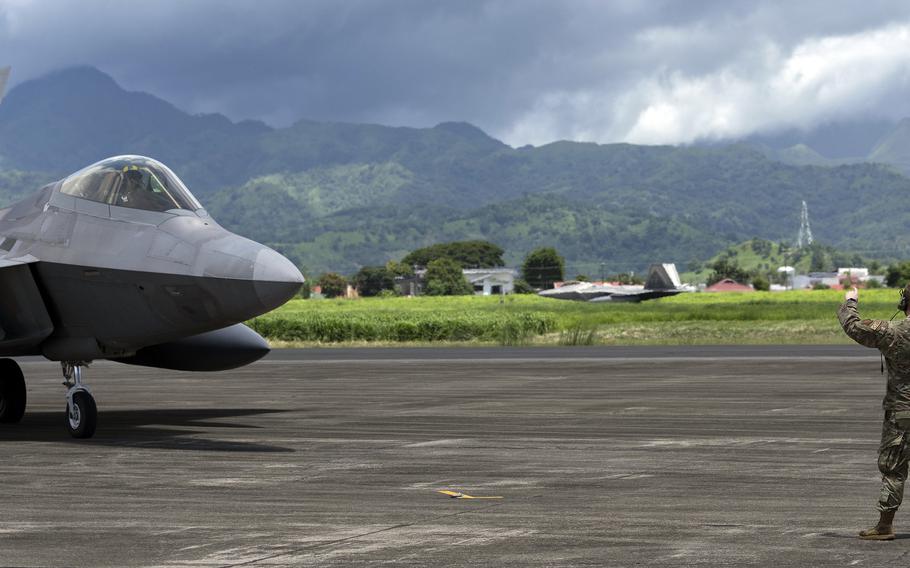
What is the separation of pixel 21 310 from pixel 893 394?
13552 millimetres

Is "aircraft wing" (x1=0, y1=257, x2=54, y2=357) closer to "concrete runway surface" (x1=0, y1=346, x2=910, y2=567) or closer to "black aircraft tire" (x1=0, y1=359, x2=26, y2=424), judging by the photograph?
"concrete runway surface" (x1=0, y1=346, x2=910, y2=567)

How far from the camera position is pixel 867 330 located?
424 inches

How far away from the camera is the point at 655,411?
24.1 metres

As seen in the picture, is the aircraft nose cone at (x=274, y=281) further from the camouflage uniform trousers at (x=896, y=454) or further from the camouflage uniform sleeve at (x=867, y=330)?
the camouflage uniform trousers at (x=896, y=454)

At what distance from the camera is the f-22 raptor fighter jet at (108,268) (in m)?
17.7

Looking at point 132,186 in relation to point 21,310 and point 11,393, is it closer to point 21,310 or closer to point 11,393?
point 21,310

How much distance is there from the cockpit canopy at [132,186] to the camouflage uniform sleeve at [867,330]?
11.0 m

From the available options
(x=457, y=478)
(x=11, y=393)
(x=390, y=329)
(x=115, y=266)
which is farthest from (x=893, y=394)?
(x=390, y=329)

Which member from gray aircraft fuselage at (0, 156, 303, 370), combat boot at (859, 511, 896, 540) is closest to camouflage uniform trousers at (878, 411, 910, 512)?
combat boot at (859, 511, 896, 540)

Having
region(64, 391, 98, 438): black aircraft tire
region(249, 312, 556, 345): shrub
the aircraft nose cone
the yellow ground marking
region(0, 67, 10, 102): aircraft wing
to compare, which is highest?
region(0, 67, 10, 102): aircraft wing

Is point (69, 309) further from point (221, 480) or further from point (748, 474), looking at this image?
point (748, 474)

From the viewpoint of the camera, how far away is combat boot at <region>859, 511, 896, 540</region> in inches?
414

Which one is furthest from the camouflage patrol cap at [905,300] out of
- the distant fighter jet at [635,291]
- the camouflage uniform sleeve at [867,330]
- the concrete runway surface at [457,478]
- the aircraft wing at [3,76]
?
the distant fighter jet at [635,291]

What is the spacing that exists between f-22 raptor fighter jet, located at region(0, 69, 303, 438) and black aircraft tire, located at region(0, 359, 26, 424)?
2.39 meters
